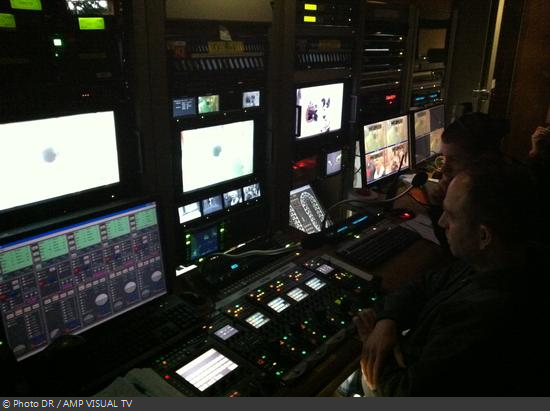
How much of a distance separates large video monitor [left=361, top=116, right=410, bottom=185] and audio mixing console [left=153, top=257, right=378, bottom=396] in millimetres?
920

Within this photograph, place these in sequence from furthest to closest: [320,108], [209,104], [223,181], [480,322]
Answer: [320,108], [223,181], [209,104], [480,322]

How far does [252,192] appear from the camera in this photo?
6.41 ft

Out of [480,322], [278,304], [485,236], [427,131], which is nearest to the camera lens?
[480,322]

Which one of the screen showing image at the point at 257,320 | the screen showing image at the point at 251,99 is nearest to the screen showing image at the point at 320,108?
the screen showing image at the point at 251,99

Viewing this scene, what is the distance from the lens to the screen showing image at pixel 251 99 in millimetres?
1829

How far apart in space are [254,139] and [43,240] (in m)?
0.94

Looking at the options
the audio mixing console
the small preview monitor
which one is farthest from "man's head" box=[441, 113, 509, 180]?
the small preview monitor

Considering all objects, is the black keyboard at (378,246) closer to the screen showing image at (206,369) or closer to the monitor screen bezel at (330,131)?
the monitor screen bezel at (330,131)

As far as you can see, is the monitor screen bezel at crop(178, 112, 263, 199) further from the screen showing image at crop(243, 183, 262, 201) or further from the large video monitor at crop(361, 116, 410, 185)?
the large video monitor at crop(361, 116, 410, 185)

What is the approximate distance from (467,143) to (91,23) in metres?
1.86

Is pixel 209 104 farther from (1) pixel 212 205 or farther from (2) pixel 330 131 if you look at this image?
(2) pixel 330 131

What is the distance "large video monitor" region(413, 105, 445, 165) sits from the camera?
2.97 metres

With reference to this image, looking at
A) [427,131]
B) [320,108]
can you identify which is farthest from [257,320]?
[427,131]

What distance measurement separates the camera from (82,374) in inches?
47.4
